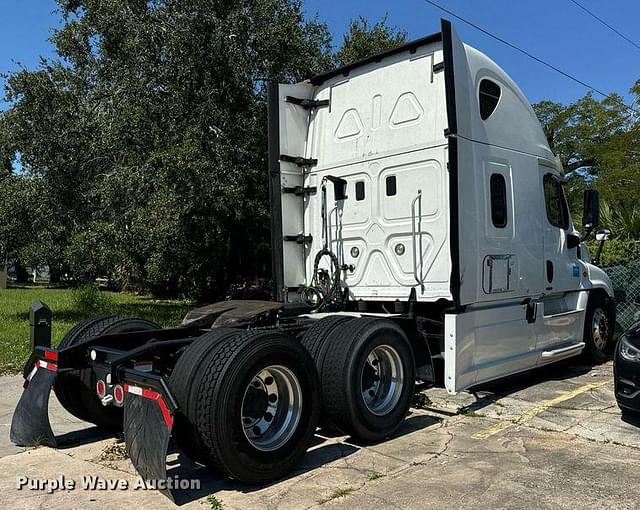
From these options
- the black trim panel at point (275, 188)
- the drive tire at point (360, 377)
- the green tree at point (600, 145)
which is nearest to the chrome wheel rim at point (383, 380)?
the drive tire at point (360, 377)

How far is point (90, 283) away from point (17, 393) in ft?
30.5

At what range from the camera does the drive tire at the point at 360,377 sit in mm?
5095

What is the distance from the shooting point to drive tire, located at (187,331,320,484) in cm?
411

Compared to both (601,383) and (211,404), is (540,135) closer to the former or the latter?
(601,383)

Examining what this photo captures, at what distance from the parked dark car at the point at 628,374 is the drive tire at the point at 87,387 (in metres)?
4.62

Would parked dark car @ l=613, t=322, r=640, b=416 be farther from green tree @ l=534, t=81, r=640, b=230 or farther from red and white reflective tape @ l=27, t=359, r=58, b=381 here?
green tree @ l=534, t=81, r=640, b=230

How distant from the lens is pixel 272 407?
4.70 meters

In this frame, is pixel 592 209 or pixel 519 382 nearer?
pixel 519 382

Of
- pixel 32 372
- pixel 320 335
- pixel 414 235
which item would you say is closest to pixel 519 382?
pixel 414 235

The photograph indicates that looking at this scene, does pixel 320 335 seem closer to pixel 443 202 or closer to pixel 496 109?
pixel 443 202

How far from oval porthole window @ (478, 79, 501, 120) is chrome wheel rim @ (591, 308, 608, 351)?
3.70 metres

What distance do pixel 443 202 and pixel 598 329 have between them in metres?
4.02

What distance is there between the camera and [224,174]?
44.3 ft

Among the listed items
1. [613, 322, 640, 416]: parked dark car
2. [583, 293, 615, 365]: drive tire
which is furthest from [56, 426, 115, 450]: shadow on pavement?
[583, 293, 615, 365]: drive tire
